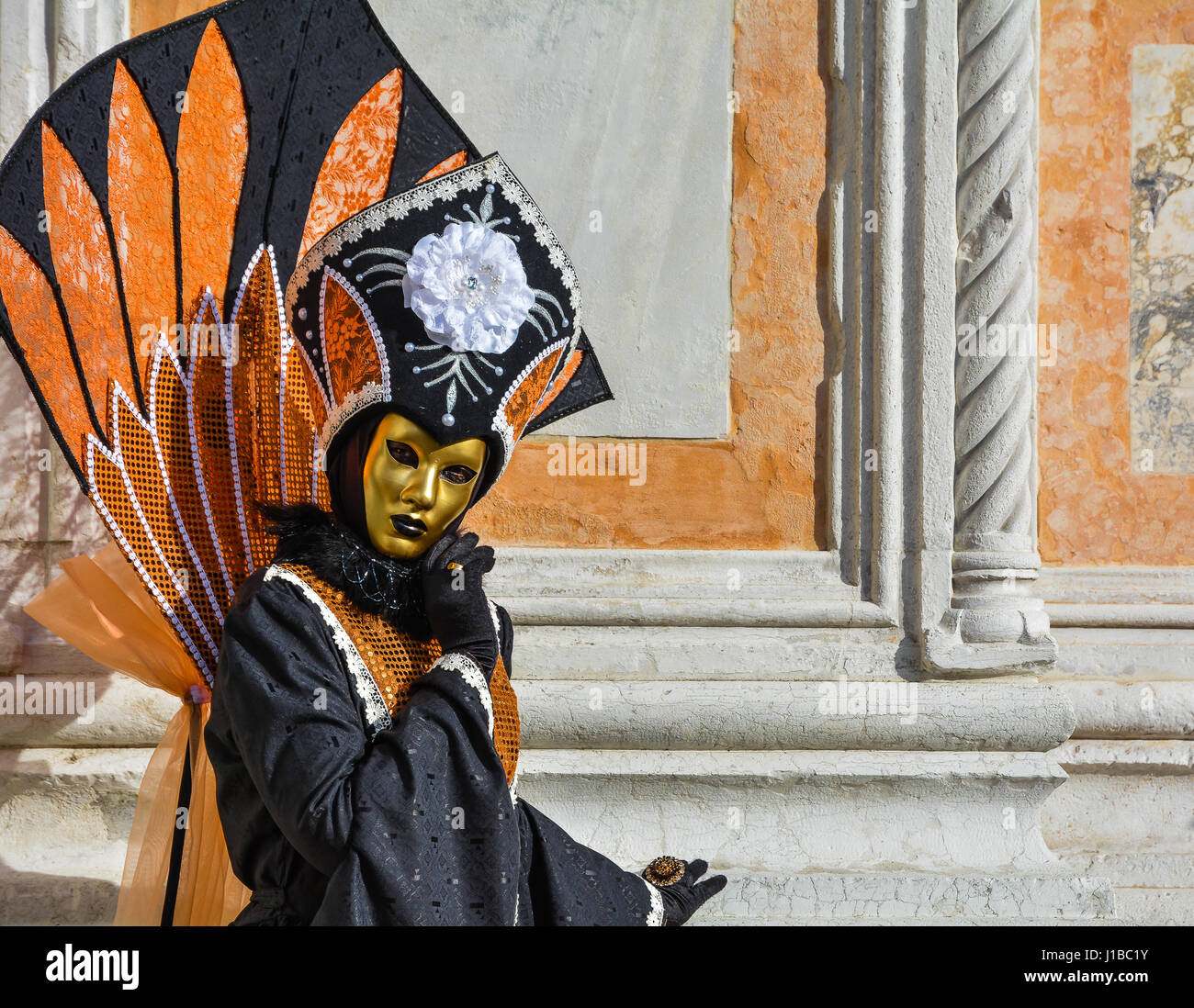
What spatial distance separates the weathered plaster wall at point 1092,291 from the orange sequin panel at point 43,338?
2.51 m

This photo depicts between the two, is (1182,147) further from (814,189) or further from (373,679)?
(373,679)

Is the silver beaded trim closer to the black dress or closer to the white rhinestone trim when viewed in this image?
the white rhinestone trim

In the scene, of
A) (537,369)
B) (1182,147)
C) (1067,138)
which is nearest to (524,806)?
(537,369)

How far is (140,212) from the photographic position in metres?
1.96

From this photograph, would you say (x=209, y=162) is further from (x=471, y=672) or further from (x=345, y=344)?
(x=471, y=672)

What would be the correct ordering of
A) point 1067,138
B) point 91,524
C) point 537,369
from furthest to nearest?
point 1067,138 < point 91,524 < point 537,369

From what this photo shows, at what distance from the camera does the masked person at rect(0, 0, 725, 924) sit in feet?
5.02

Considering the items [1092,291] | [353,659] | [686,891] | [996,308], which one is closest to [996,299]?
[996,308]

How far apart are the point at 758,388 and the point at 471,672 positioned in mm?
1538

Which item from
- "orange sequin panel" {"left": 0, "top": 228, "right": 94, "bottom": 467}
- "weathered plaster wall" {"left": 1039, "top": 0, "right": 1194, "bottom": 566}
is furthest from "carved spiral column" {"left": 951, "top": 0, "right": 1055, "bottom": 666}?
"orange sequin panel" {"left": 0, "top": 228, "right": 94, "bottom": 467}

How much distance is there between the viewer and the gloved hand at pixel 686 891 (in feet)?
6.15

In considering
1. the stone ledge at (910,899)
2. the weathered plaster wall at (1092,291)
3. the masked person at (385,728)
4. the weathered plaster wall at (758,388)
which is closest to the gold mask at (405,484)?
the masked person at (385,728)

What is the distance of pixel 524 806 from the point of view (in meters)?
1.89

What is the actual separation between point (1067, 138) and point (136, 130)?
2.53 meters
